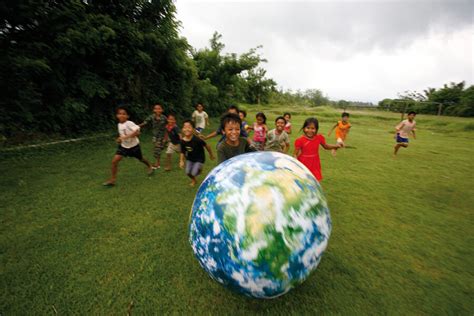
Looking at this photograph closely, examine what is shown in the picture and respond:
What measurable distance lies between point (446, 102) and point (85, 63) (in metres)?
45.1

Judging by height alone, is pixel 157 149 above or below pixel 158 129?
below

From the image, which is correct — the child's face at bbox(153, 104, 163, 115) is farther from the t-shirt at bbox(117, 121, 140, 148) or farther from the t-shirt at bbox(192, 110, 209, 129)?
the t-shirt at bbox(192, 110, 209, 129)

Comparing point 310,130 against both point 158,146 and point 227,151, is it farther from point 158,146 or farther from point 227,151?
point 158,146

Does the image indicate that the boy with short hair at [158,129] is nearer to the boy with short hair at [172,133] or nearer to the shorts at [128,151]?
the boy with short hair at [172,133]

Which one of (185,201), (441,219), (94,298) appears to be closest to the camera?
(94,298)

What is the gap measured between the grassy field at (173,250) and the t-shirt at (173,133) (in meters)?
1.03

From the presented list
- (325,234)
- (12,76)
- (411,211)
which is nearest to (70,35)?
(12,76)

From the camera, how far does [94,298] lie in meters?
2.26

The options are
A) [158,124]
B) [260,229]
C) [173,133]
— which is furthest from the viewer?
[158,124]

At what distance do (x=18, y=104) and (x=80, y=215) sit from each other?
5581mm

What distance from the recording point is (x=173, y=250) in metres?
2.98

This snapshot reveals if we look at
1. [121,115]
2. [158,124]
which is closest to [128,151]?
[121,115]

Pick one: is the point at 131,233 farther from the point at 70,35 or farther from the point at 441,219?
the point at 70,35

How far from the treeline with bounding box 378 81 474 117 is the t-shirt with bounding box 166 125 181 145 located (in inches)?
1274
